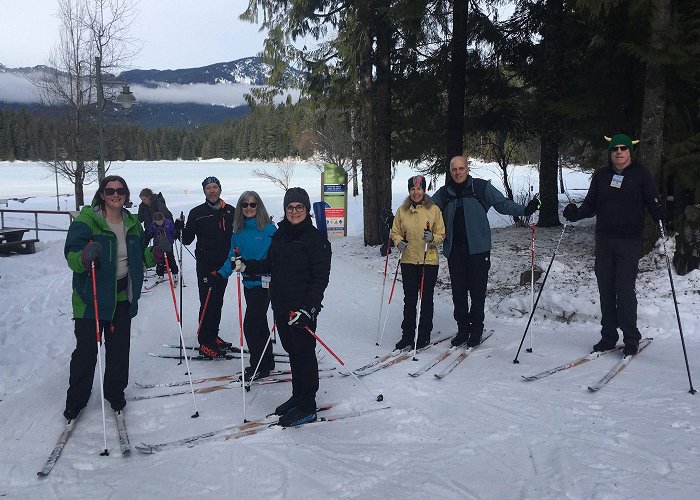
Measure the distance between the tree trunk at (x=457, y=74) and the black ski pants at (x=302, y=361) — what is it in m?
8.62

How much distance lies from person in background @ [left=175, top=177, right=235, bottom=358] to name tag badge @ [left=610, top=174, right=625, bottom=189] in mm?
4209

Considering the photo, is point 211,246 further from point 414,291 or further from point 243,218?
point 414,291

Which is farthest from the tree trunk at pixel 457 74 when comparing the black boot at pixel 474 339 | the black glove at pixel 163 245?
the black glove at pixel 163 245

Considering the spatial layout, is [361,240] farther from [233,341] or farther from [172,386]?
[172,386]

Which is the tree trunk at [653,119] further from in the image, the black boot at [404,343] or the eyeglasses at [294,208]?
the eyeglasses at [294,208]

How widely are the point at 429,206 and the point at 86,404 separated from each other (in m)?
4.04

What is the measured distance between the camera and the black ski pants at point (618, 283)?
18.2 feet

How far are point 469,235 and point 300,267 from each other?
2.53 metres

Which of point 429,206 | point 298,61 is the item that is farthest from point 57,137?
point 429,206

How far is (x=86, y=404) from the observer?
464cm

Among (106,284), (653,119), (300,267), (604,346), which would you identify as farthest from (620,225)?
(106,284)

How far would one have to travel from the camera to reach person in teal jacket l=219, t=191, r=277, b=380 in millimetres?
5246

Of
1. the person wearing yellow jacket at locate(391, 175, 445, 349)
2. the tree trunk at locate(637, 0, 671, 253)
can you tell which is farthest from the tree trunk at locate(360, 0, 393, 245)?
the person wearing yellow jacket at locate(391, 175, 445, 349)

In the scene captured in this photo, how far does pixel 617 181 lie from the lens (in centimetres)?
551
